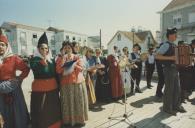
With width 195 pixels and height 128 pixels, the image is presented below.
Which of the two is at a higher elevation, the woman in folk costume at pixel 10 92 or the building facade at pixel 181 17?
the building facade at pixel 181 17

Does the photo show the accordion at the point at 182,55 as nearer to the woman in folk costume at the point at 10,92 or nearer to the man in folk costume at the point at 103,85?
the man in folk costume at the point at 103,85

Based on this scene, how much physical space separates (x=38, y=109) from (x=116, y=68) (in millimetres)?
3291

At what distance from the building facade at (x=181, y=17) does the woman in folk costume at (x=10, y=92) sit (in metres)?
23.2

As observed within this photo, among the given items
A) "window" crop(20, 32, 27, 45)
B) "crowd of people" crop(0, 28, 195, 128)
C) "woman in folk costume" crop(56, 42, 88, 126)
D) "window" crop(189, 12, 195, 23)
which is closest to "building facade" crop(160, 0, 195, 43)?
"window" crop(189, 12, 195, 23)

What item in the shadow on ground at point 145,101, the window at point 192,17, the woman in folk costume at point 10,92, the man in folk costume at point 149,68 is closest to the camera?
the woman in folk costume at point 10,92

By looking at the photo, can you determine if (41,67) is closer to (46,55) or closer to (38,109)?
(46,55)

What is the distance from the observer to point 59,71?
13.4 feet

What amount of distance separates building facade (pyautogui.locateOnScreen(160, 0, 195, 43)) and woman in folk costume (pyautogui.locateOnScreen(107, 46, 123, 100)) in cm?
1969

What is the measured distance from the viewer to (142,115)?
5250 millimetres

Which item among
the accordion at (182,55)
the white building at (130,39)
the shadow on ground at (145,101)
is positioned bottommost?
the shadow on ground at (145,101)

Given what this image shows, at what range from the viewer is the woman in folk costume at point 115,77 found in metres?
6.60

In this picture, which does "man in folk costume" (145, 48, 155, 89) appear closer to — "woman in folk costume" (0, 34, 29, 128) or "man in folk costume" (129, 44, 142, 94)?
"man in folk costume" (129, 44, 142, 94)

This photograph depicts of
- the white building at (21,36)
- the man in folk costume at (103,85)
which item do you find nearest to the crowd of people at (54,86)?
the man in folk costume at (103,85)

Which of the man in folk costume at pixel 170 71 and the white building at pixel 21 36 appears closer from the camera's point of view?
the man in folk costume at pixel 170 71
